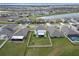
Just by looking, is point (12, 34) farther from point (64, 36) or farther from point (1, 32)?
point (64, 36)

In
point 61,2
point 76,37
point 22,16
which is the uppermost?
point 61,2

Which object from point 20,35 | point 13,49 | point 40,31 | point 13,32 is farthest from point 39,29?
point 13,49

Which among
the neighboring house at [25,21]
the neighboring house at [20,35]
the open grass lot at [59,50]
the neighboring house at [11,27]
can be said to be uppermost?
the neighboring house at [25,21]

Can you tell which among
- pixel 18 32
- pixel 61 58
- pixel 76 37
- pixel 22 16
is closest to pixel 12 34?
pixel 18 32

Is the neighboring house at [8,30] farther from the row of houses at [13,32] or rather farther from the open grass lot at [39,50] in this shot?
the open grass lot at [39,50]

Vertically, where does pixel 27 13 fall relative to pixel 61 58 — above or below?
above

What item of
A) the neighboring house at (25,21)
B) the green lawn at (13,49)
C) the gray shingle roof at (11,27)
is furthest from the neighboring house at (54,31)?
the gray shingle roof at (11,27)

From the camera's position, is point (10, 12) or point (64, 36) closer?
point (64, 36)
